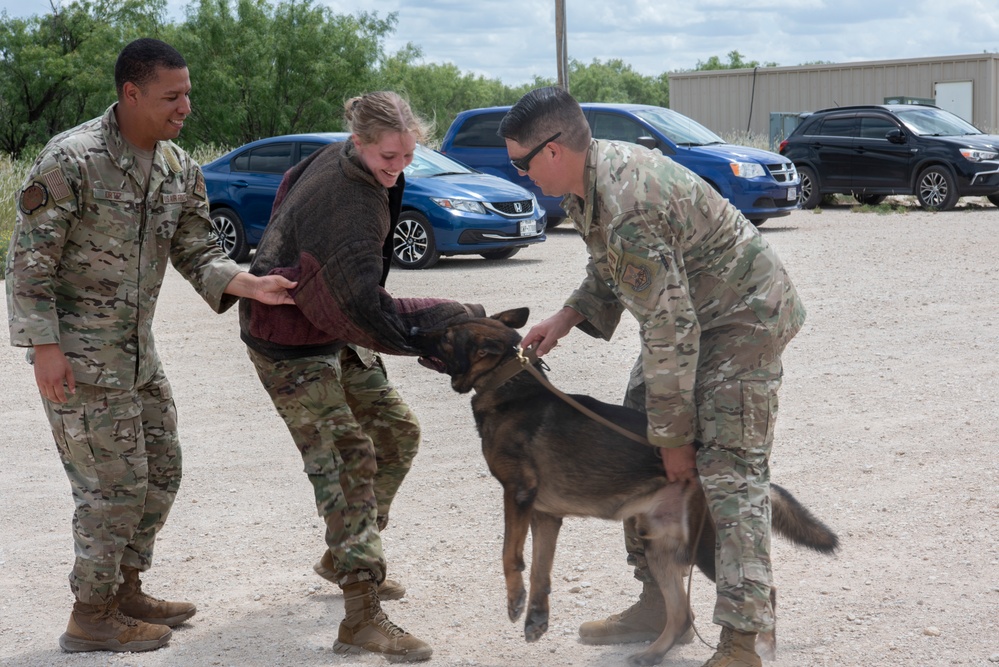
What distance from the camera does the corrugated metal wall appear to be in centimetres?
3316

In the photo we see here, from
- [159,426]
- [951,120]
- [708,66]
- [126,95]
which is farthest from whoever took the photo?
[708,66]

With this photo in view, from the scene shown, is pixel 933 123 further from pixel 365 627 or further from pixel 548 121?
pixel 365 627

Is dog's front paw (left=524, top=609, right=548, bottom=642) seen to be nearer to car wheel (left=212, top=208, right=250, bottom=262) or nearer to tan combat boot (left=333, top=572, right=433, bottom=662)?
tan combat boot (left=333, top=572, right=433, bottom=662)

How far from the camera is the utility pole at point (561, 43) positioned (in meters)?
26.2

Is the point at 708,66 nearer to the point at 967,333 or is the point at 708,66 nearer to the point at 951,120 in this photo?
the point at 951,120

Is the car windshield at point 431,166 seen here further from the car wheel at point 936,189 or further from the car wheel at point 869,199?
the car wheel at point 869,199

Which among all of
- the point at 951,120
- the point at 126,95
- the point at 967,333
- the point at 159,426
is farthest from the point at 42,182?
the point at 951,120

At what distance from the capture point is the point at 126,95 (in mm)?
3787

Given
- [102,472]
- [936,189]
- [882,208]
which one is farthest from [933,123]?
[102,472]

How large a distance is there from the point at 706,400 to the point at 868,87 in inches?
1363

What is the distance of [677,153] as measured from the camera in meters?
16.1

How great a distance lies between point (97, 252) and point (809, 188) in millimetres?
17886

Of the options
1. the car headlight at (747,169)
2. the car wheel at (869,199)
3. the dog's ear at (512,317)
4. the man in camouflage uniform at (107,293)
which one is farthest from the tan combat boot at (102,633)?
the car wheel at (869,199)

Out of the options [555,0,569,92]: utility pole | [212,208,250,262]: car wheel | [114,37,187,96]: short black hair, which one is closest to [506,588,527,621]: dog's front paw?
[114,37,187,96]: short black hair
